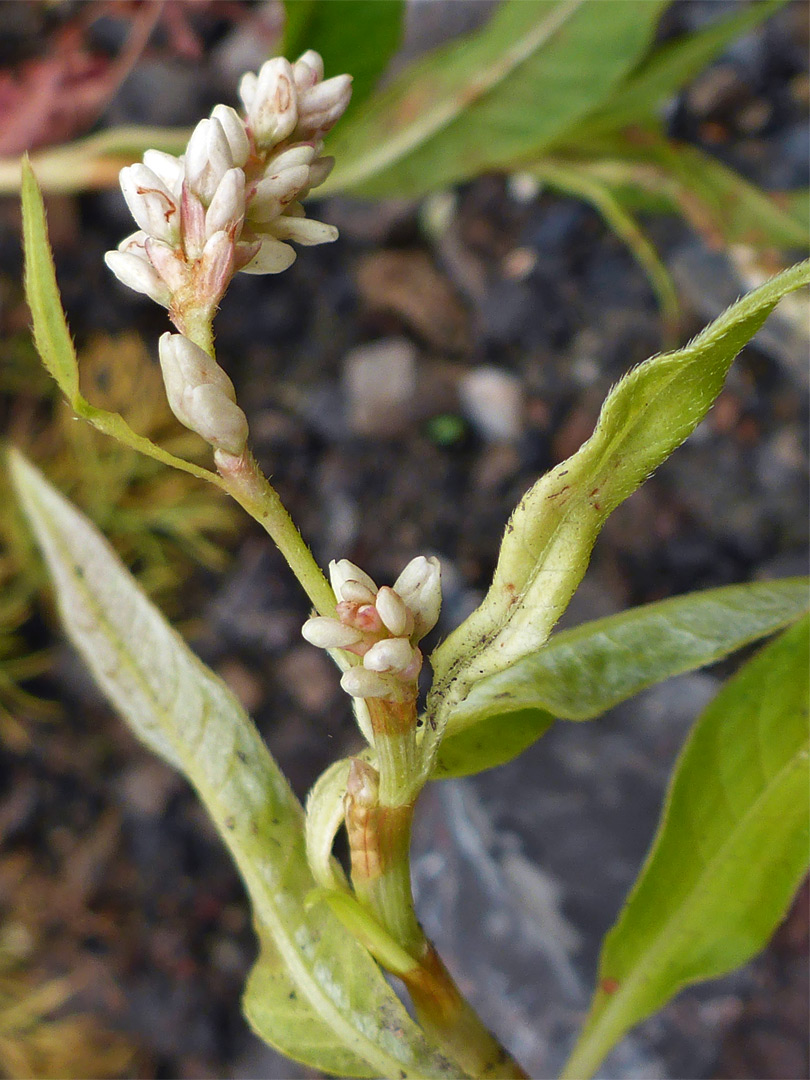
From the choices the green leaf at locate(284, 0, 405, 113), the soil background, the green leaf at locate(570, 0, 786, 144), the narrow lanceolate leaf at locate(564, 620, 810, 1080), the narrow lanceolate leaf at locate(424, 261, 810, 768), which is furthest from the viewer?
the soil background

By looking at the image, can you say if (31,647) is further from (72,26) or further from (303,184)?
(303,184)

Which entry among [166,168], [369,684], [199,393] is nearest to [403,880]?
[369,684]

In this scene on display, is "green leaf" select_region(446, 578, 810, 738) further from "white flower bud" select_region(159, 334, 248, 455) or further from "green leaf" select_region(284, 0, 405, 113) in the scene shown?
"green leaf" select_region(284, 0, 405, 113)

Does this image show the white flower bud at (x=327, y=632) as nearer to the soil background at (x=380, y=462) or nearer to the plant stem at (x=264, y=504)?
the plant stem at (x=264, y=504)

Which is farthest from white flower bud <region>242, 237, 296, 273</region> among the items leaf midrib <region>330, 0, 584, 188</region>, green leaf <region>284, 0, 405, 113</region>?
leaf midrib <region>330, 0, 584, 188</region>

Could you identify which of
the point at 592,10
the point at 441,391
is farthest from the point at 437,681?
the point at 441,391

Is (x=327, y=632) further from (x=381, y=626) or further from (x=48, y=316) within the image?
(x=48, y=316)
